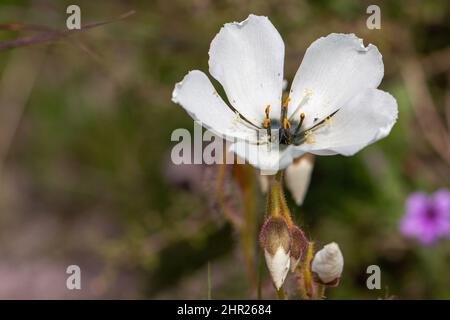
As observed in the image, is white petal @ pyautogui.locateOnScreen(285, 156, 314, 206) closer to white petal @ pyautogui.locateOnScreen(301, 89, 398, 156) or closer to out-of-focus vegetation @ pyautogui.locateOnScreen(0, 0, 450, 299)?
white petal @ pyautogui.locateOnScreen(301, 89, 398, 156)

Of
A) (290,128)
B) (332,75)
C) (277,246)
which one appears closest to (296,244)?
(277,246)

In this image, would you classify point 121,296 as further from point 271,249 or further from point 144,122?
point 271,249

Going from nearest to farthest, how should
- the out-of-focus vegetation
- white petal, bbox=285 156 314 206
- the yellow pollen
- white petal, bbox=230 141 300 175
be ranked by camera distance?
1. white petal, bbox=230 141 300 175
2. the yellow pollen
3. white petal, bbox=285 156 314 206
4. the out-of-focus vegetation

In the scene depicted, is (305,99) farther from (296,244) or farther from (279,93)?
(296,244)

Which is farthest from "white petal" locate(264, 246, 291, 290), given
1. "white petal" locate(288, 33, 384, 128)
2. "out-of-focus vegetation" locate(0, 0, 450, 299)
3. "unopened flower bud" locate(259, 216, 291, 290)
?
"out-of-focus vegetation" locate(0, 0, 450, 299)

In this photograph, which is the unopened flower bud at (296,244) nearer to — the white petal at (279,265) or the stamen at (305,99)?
the white petal at (279,265)

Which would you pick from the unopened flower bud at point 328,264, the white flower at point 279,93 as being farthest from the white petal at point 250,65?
the unopened flower bud at point 328,264
